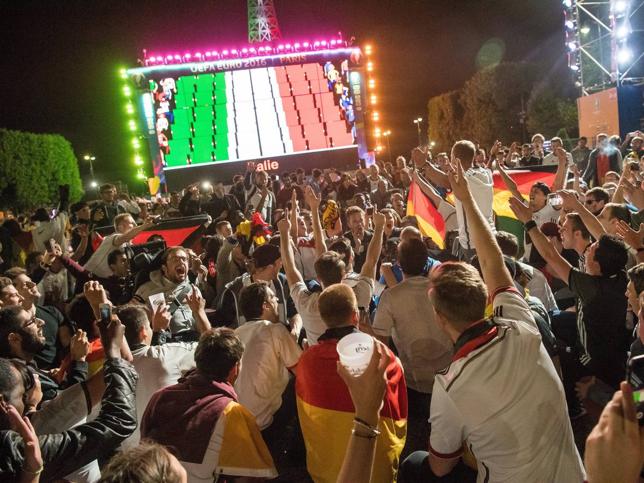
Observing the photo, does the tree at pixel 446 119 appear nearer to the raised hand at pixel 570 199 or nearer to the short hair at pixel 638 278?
the raised hand at pixel 570 199

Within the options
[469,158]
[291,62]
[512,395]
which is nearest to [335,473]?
[512,395]

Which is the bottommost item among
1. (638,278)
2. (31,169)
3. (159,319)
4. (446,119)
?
(159,319)

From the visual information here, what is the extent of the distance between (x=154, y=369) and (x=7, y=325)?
1111 mm

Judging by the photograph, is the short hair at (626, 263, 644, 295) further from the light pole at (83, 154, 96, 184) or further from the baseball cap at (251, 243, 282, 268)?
the light pole at (83, 154, 96, 184)

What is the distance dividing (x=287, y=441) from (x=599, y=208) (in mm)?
4579

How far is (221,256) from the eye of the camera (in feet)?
23.3

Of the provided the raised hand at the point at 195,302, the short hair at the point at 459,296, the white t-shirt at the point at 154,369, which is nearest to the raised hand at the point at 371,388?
the short hair at the point at 459,296

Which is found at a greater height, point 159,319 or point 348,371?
point 348,371

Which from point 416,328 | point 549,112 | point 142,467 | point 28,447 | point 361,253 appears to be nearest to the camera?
point 142,467

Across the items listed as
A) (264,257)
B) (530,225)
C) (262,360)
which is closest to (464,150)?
(530,225)

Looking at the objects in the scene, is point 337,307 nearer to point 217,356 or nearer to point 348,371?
point 217,356

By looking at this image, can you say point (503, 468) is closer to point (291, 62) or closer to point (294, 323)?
point (294, 323)

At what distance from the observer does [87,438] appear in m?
2.40

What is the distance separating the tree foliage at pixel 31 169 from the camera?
119ft
